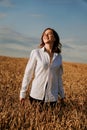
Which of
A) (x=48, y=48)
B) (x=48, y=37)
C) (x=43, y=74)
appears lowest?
(x=43, y=74)

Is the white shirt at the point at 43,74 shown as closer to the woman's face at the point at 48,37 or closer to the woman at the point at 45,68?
the woman at the point at 45,68

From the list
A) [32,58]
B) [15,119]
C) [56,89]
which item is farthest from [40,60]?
[15,119]

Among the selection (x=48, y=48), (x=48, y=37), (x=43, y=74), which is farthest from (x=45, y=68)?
(x=48, y=37)

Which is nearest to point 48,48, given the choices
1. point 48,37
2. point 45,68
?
point 48,37

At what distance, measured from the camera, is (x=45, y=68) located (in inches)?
242

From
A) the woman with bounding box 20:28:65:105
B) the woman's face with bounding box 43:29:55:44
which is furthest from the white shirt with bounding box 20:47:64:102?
the woman's face with bounding box 43:29:55:44

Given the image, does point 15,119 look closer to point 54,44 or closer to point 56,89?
point 56,89

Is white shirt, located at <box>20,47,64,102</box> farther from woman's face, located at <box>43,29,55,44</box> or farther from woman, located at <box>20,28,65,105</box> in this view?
woman's face, located at <box>43,29,55,44</box>

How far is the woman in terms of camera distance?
6.11 metres

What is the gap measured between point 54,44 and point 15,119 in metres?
1.28

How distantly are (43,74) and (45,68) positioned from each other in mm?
96

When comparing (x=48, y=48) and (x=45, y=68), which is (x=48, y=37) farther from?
(x=45, y=68)

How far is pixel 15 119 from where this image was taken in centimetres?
582

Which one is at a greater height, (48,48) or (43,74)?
(48,48)
